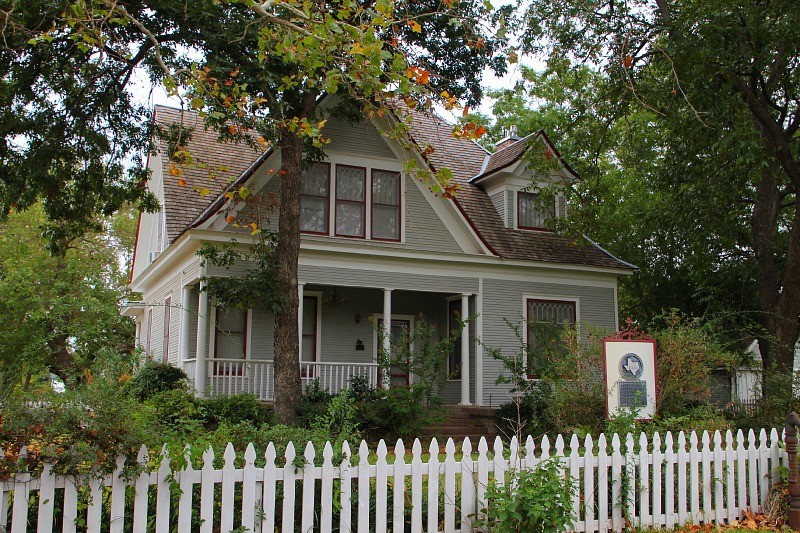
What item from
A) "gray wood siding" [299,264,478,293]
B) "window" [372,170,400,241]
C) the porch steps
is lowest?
the porch steps

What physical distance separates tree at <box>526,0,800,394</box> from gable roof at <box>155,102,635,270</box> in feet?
8.88

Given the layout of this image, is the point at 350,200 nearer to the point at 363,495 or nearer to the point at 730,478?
the point at 730,478

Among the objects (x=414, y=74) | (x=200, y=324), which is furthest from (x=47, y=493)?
(x=200, y=324)

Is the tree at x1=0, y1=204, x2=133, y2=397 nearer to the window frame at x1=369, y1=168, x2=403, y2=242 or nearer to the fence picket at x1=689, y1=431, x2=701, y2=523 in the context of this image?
the window frame at x1=369, y1=168, x2=403, y2=242

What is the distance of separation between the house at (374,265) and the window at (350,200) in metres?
0.03

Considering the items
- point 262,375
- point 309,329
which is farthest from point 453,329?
point 262,375

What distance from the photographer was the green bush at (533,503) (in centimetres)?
639

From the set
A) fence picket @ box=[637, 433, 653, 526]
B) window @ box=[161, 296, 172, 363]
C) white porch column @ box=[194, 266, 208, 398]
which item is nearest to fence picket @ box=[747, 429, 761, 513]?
fence picket @ box=[637, 433, 653, 526]

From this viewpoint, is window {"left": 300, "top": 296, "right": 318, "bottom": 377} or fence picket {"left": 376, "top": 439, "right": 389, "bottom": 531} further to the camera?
window {"left": 300, "top": 296, "right": 318, "bottom": 377}

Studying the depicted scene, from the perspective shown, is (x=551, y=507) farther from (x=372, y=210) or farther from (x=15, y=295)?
(x=15, y=295)

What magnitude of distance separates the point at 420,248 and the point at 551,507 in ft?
40.4

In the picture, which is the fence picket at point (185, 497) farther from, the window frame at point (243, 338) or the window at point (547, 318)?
the window at point (547, 318)

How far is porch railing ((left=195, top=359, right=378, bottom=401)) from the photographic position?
16.1 meters

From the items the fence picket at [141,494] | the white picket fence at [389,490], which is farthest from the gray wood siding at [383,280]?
the fence picket at [141,494]
